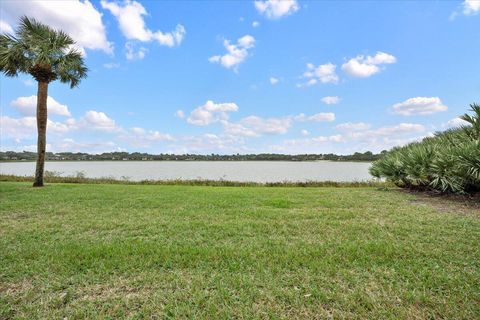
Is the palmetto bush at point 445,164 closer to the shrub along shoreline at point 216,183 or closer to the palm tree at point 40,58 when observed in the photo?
the shrub along shoreline at point 216,183

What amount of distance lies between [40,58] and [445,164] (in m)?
17.3

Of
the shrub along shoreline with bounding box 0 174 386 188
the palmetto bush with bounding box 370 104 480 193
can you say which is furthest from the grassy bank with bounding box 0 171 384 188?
the palmetto bush with bounding box 370 104 480 193

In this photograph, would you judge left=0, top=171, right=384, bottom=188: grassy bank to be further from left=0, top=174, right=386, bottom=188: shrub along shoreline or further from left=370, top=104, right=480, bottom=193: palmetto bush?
left=370, top=104, right=480, bottom=193: palmetto bush

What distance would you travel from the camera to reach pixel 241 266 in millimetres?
3344

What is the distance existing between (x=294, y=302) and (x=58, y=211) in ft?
21.5

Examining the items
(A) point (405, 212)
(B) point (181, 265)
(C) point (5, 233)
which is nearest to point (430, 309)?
(B) point (181, 265)

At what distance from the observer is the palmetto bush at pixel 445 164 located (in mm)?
7812

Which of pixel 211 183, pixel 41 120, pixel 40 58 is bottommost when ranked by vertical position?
pixel 211 183

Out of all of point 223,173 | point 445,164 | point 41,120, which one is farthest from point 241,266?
point 223,173

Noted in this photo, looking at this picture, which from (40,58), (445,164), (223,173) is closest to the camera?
(445,164)

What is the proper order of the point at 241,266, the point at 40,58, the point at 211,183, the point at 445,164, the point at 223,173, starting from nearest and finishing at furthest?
the point at 241,266 → the point at 445,164 → the point at 40,58 → the point at 211,183 → the point at 223,173

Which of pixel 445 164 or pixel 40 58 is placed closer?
pixel 445 164

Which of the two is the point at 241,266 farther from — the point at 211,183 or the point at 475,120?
the point at 211,183

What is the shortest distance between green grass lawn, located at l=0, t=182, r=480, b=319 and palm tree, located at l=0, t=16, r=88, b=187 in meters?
9.30
